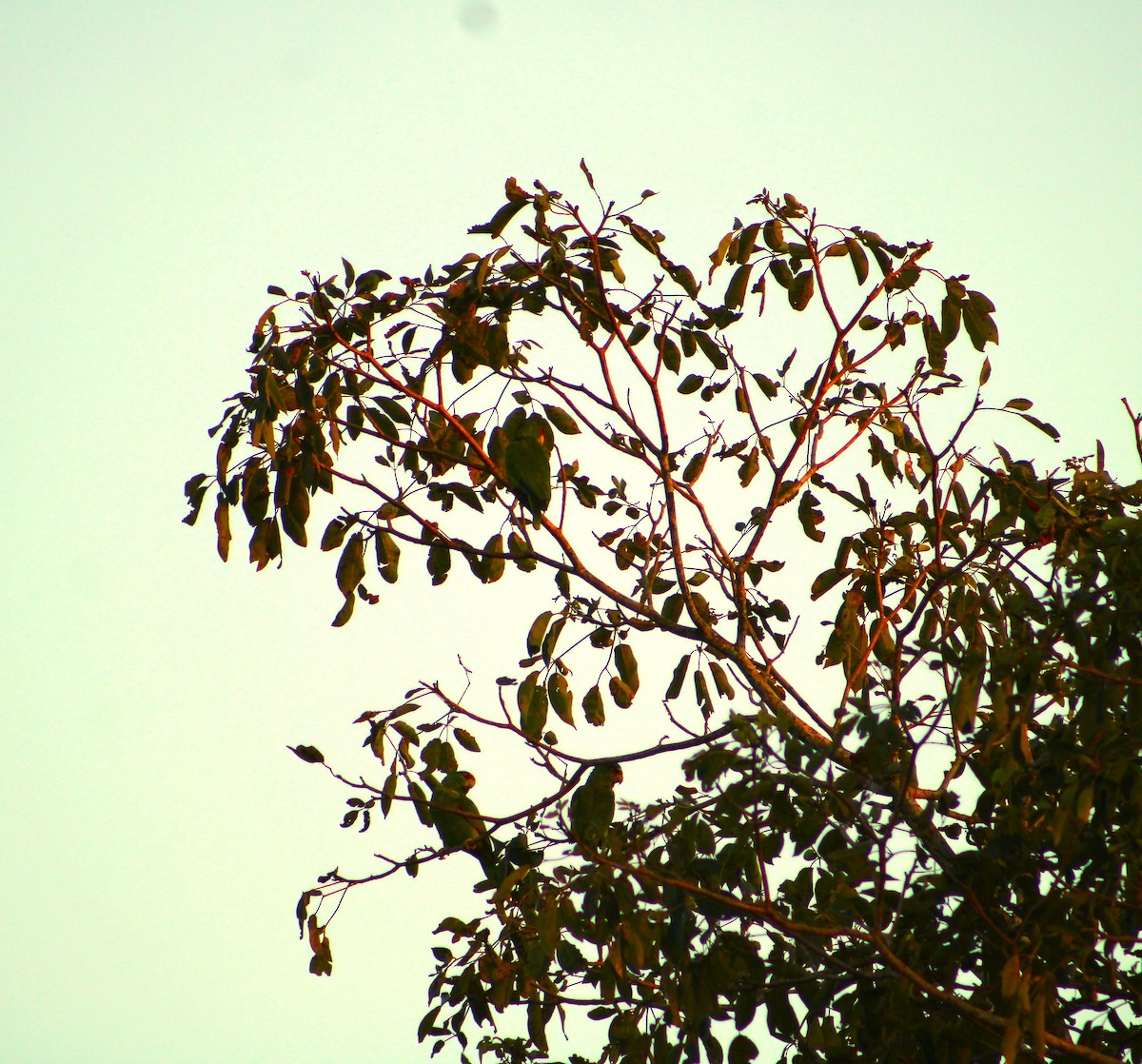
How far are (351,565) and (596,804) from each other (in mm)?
996

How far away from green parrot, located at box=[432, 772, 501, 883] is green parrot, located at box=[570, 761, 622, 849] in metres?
0.28

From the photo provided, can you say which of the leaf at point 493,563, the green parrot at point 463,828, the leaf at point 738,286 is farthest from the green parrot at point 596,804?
the leaf at point 738,286

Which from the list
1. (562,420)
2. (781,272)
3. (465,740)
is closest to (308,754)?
(465,740)

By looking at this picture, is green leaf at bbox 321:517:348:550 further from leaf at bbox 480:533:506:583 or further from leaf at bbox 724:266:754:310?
leaf at bbox 724:266:754:310

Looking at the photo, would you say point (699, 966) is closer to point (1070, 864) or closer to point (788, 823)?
point (788, 823)

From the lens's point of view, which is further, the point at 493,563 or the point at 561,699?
the point at 493,563

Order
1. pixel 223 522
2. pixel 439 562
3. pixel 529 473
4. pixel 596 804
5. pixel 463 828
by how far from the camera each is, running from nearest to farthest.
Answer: pixel 596 804, pixel 463 828, pixel 529 473, pixel 223 522, pixel 439 562

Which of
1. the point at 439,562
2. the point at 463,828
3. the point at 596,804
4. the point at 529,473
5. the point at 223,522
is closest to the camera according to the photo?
the point at 596,804

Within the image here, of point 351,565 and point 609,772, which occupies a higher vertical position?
point 351,565

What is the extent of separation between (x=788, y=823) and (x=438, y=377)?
150cm

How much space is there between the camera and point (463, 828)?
3.08 metres

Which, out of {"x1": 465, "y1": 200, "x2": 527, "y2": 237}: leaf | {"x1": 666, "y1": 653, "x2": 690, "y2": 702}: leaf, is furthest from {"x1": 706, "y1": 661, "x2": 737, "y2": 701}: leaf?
{"x1": 465, "y1": 200, "x2": 527, "y2": 237}: leaf

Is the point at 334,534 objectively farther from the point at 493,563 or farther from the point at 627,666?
the point at 627,666

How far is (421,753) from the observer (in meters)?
3.35
